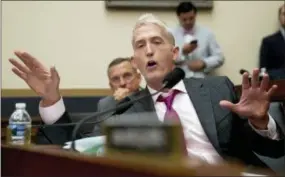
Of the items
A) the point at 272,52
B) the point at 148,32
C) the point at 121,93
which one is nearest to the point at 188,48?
the point at 272,52

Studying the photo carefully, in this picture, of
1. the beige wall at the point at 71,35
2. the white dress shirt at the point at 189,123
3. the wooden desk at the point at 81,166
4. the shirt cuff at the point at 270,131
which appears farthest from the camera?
the beige wall at the point at 71,35

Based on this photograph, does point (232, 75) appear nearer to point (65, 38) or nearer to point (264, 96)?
point (65, 38)

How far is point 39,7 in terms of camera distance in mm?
4711

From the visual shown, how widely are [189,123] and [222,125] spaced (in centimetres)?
14

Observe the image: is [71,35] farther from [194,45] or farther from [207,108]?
[207,108]

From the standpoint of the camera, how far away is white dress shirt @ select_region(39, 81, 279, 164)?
1.92 meters

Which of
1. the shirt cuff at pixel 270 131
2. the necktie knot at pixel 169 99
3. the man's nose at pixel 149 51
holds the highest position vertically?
the man's nose at pixel 149 51

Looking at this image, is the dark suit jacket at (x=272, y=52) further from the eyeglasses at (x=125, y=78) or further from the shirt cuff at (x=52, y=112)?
the shirt cuff at (x=52, y=112)

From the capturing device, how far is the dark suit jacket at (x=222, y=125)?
6.15 feet

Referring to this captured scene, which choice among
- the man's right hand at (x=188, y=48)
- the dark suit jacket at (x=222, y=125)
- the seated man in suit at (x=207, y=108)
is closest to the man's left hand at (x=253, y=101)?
the seated man in suit at (x=207, y=108)

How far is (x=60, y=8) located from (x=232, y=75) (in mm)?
1696

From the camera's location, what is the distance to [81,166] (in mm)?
1076

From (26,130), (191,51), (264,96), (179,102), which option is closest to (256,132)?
(264,96)

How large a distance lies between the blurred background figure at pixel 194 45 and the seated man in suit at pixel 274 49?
0.43m
